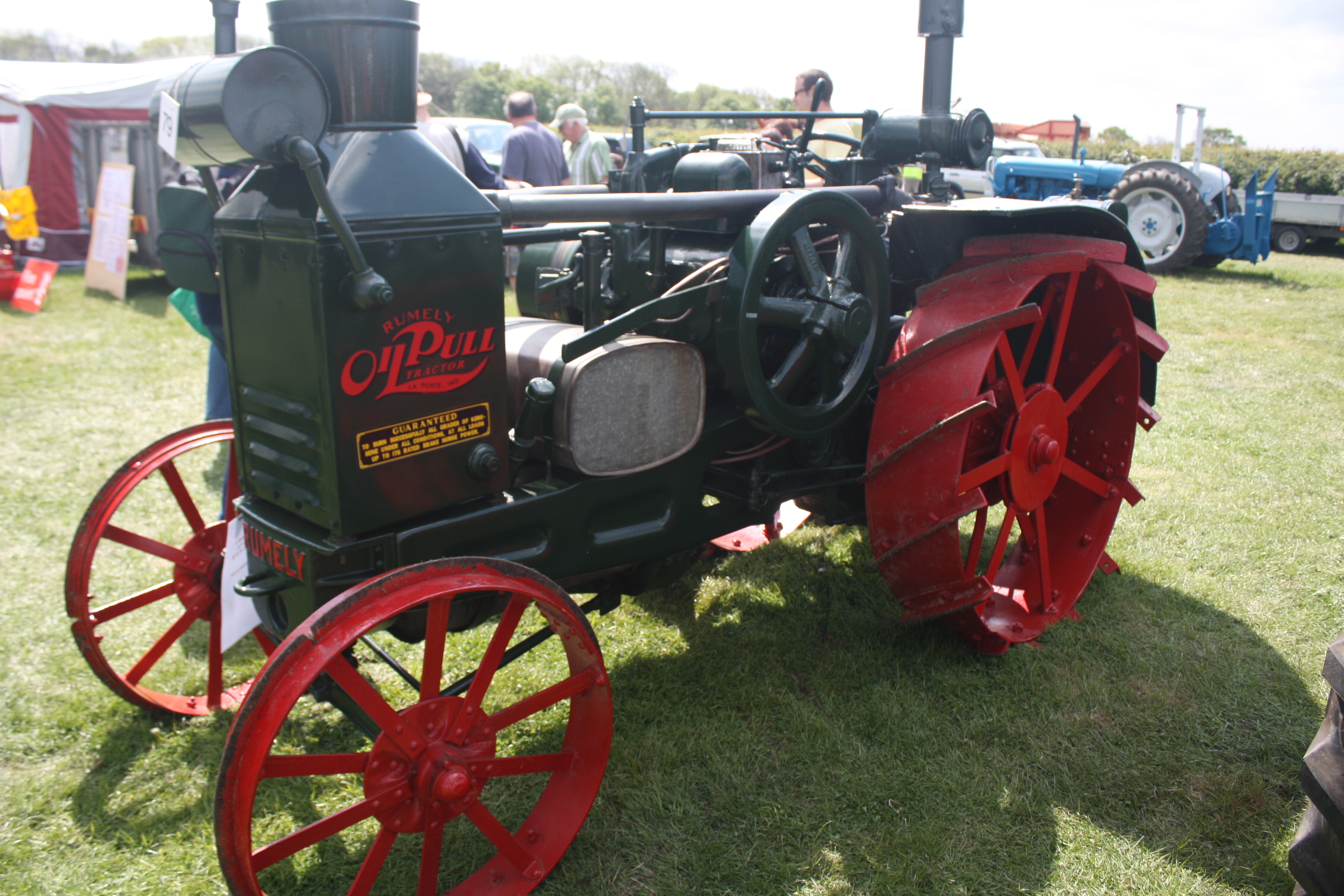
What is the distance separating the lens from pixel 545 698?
2.05 metres

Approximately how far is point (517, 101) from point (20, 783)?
20.4 feet

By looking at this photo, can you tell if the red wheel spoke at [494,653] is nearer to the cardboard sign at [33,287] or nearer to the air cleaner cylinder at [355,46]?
the air cleaner cylinder at [355,46]

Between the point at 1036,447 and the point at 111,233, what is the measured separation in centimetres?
996

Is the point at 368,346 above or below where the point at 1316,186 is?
below

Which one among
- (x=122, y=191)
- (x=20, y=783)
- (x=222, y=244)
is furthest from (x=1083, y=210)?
(x=122, y=191)

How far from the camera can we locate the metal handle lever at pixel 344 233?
1.65 metres

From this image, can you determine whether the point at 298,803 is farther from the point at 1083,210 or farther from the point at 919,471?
the point at 1083,210

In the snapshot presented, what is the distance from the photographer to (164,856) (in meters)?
2.21

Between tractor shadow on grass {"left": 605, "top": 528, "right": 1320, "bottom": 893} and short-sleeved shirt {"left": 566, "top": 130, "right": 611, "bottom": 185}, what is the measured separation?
5.40m

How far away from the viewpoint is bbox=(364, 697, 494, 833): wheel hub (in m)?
1.81

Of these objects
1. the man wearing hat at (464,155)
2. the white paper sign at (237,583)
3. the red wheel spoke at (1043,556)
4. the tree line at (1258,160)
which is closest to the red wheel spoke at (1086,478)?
the red wheel spoke at (1043,556)

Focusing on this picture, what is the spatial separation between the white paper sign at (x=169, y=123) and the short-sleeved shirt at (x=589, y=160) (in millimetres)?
6362

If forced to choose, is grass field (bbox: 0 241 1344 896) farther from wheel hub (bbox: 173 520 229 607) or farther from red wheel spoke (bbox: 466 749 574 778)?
wheel hub (bbox: 173 520 229 607)

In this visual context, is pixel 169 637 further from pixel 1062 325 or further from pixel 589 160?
pixel 589 160
